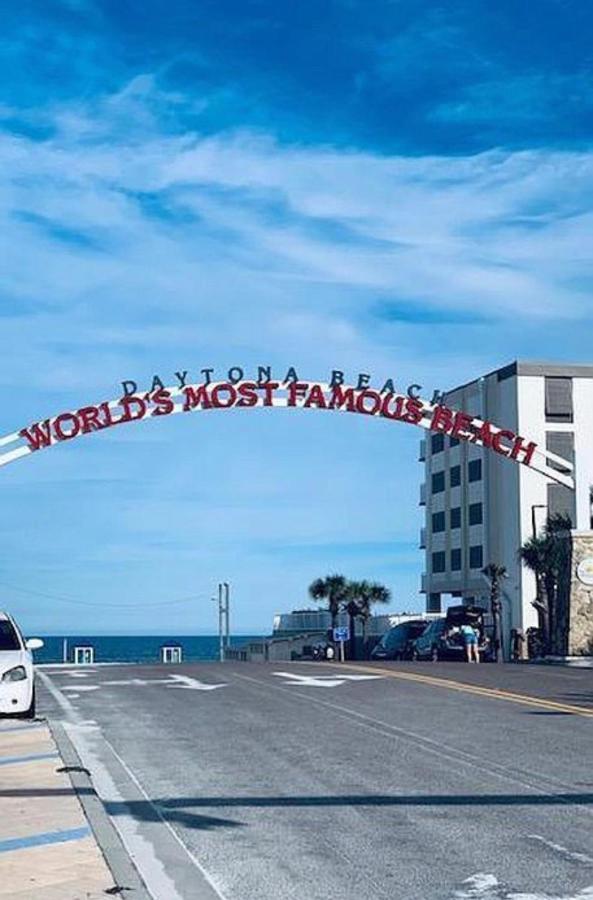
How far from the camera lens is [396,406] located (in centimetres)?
4209

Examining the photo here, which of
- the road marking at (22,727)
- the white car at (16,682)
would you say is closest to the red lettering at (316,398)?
the white car at (16,682)

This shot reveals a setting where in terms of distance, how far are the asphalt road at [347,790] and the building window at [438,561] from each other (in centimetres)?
6820

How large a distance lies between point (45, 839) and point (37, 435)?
2938 cm

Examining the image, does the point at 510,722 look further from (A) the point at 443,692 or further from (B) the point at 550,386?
(B) the point at 550,386

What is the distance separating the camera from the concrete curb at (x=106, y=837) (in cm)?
813

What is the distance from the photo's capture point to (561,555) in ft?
137

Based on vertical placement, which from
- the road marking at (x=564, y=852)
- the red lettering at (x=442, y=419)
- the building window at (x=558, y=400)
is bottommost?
the road marking at (x=564, y=852)

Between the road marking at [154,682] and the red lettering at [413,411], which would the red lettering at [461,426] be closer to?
the red lettering at [413,411]

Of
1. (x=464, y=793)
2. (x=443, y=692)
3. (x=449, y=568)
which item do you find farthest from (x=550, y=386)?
(x=464, y=793)

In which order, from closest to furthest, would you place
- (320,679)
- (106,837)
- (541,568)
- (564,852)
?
(564,852) < (106,837) < (320,679) < (541,568)

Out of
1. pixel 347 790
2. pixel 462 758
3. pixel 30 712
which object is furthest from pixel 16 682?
pixel 347 790

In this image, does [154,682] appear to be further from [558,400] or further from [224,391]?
[558,400]

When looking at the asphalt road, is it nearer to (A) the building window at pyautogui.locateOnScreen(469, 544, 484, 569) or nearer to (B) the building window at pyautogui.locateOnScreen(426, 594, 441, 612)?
(A) the building window at pyautogui.locateOnScreen(469, 544, 484, 569)

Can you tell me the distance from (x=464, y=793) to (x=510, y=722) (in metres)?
6.29
